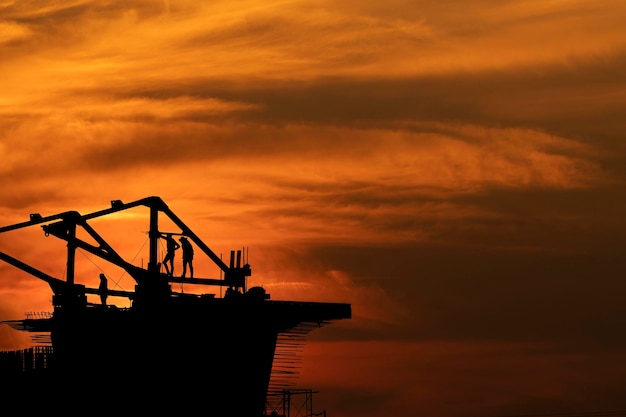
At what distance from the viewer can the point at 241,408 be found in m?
90.1

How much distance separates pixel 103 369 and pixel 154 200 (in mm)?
12725

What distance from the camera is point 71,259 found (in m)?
86.6

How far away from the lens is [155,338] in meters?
86.7

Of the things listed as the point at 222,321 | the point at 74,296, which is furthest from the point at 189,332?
the point at 74,296

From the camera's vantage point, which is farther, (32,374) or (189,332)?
(189,332)

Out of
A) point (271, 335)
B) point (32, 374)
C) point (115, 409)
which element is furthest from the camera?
point (271, 335)

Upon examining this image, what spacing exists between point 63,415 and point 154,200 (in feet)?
55.8

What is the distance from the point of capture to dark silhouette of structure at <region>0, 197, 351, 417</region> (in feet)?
278

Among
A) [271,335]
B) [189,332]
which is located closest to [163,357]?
[189,332]

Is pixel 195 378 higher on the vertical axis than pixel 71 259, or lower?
lower

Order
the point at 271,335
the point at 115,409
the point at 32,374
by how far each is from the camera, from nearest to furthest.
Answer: the point at 32,374
the point at 115,409
the point at 271,335

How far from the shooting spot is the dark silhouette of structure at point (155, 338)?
8469 centimetres

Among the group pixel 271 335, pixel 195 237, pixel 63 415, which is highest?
pixel 195 237

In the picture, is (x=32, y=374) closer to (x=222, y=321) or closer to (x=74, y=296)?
(x=74, y=296)
